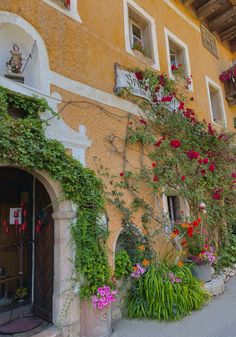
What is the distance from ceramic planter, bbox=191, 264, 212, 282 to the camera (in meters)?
5.11

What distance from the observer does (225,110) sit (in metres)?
9.34

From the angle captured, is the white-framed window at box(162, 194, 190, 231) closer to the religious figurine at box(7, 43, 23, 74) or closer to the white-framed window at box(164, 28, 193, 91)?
the white-framed window at box(164, 28, 193, 91)

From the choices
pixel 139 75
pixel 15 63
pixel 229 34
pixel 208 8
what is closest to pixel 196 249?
pixel 139 75

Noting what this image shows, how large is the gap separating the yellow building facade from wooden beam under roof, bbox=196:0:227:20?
280 centimetres

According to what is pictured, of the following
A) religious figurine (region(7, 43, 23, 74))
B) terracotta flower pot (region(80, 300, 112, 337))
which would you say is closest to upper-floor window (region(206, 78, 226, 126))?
religious figurine (region(7, 43, 23, 74))

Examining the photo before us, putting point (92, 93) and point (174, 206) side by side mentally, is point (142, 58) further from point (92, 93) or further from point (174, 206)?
point (174, 206)

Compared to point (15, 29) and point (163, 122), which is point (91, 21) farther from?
point (163, 122)

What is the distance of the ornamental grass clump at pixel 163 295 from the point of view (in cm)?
409

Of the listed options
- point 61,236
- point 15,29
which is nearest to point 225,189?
point 61,236

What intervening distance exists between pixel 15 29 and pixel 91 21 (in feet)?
5.47

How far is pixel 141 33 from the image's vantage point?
22.5ft

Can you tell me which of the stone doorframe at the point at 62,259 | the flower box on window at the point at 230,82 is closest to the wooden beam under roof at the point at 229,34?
the flower box on window at the point at 230,82

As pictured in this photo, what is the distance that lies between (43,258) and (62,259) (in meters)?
0.69

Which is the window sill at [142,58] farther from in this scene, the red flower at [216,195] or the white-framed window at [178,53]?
the red flower at [216,195]
